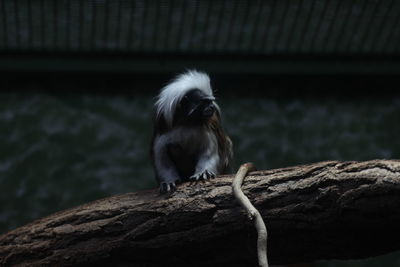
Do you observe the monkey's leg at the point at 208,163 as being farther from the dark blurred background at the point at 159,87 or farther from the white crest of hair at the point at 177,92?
the dark blurred background at the point at 159,87

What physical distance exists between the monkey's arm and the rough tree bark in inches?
22.6

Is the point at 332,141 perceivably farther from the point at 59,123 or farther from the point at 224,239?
the point at 224,239

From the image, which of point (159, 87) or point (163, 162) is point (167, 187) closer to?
point (163, 162)

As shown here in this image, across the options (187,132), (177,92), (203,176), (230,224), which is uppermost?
(177,92)

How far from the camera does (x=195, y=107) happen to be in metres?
5.71

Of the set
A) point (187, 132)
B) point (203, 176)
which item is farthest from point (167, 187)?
point (187, 132)

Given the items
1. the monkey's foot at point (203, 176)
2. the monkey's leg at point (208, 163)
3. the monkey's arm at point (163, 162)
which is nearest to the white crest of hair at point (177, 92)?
the monkey's arm at point (163, 162)

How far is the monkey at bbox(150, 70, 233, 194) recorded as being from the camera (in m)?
5.66

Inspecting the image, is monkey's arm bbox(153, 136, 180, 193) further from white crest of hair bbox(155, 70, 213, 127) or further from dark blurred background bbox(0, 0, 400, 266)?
dark blurred background bbox(0, 0, 400, 266)

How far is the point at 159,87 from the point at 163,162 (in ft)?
7.16

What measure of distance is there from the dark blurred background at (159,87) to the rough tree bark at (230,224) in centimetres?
252

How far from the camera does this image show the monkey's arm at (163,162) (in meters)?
5.55

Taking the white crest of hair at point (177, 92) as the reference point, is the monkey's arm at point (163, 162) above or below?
below

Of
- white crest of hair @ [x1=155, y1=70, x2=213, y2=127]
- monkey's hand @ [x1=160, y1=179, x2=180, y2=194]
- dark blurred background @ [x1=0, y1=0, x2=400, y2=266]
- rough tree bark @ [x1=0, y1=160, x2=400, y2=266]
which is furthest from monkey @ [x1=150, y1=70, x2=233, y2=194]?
dark blurred background @ [x1=0, y1=0, x2=400, y2=266]
